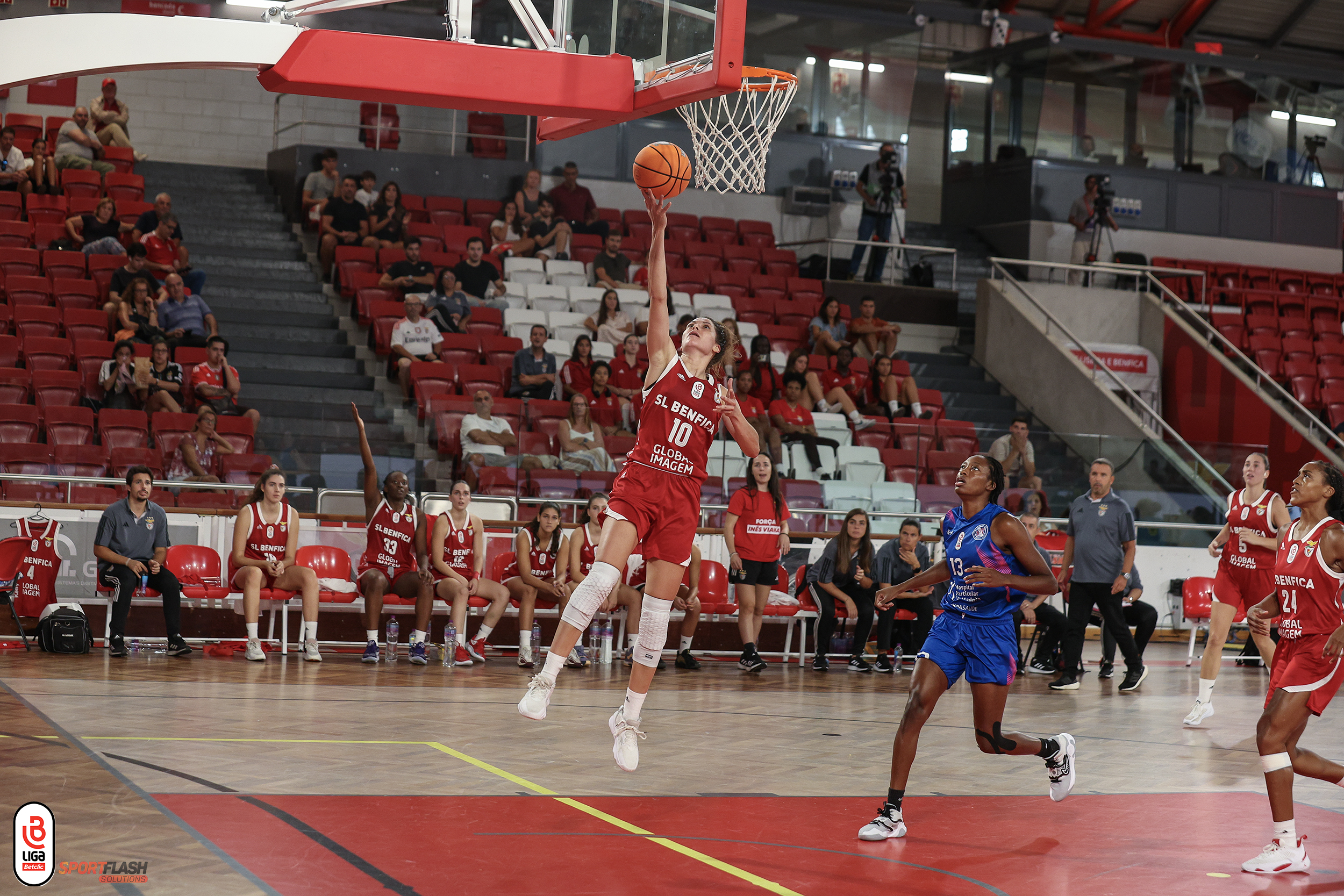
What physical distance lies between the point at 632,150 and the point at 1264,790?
16.2 meters

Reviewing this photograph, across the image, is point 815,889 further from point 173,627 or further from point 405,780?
point 173,627

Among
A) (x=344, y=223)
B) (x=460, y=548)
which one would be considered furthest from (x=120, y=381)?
(x=344, y=223)

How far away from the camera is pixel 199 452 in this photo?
12.1 meters

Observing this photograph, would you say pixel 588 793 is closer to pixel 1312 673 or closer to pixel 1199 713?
pixel 1312 673

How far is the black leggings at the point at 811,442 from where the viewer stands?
13.8 m

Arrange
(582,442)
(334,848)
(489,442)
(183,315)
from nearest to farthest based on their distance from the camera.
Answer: (334,848) → (489,442) → (582,442) → (183,315)

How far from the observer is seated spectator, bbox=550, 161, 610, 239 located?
18.9 m

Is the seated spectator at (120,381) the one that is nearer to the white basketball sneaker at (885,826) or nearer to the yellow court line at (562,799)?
the yellow court line at (562,799)

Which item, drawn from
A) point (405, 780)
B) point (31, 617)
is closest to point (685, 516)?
point (405, 780)

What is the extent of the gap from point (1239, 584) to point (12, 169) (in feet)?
47.3

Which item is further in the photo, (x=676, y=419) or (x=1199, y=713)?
(x=1199, y=713)

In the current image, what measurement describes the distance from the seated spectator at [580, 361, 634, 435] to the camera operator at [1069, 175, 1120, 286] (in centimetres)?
1038

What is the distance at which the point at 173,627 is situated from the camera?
36.0 feet

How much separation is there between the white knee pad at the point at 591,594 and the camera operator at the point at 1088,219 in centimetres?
1757
